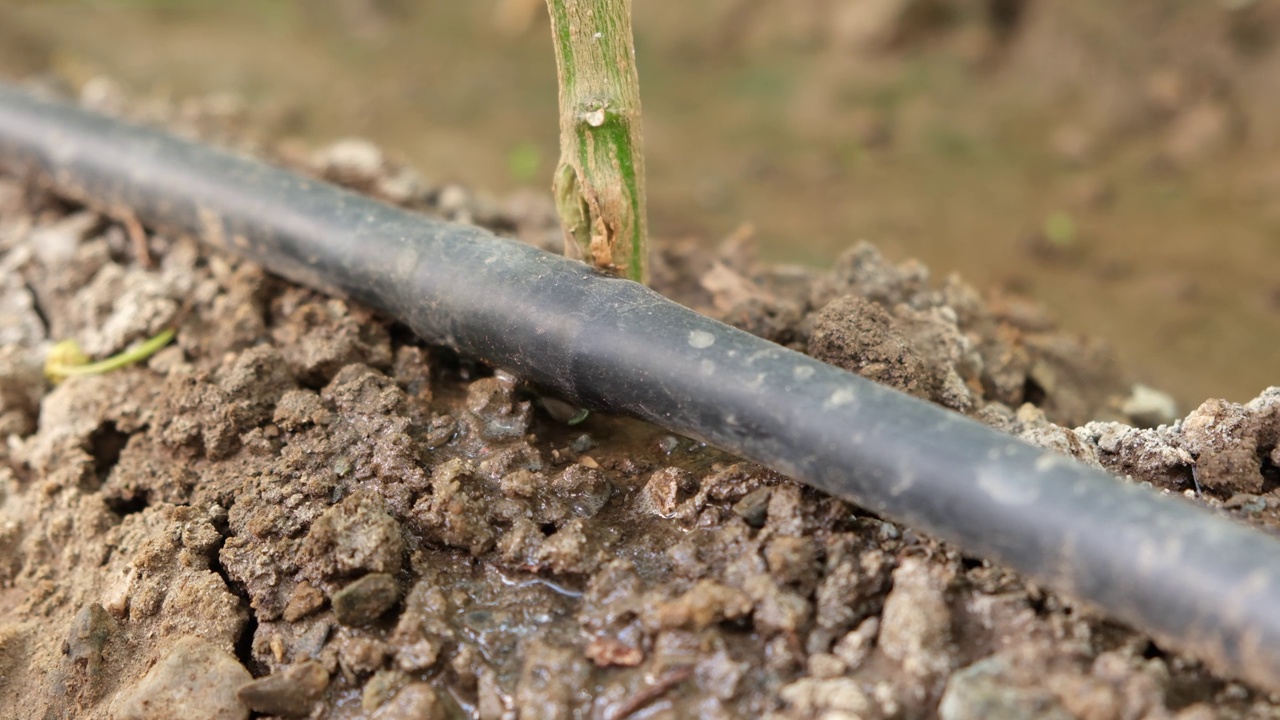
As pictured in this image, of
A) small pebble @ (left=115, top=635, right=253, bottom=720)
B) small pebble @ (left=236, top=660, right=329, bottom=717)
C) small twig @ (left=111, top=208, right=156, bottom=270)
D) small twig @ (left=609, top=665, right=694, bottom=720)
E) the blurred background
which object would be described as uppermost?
the blurred background

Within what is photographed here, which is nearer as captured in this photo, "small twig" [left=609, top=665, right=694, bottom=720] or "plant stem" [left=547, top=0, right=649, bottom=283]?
"small twig" [left=609, top=665, right=694, bottom=720]

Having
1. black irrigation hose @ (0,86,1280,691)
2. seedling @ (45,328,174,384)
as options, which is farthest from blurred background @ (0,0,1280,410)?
black irrigation hose @ (0,86,1280,691)

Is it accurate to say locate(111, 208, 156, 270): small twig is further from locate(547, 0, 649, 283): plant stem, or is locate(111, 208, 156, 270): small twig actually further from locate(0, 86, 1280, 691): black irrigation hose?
locate(547, 0, 649, 283): plant stem

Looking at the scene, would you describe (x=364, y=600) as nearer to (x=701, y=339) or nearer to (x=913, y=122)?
(x=701, y=339)

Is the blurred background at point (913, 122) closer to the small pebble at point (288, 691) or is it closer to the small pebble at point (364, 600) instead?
the small pebble at point (364, 600)

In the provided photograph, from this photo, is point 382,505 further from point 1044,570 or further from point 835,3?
point 835,3

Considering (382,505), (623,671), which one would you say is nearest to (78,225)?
(382,505)

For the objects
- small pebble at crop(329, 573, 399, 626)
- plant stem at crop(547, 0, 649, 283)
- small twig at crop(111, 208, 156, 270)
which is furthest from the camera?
small twig at crop(111, 208, 156, 270)

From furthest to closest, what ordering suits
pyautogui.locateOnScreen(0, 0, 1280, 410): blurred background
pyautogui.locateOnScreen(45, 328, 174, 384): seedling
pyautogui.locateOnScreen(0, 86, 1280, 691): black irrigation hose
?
pyautogui.locateOnScreen(0, 0, 1280, 410): blurred background, pyautogui.locateOnScreen(45, 328, 174, 384): seedling, pyautogui.locateOnScreen(0, 86, 1280, 691): black irrigation hose
